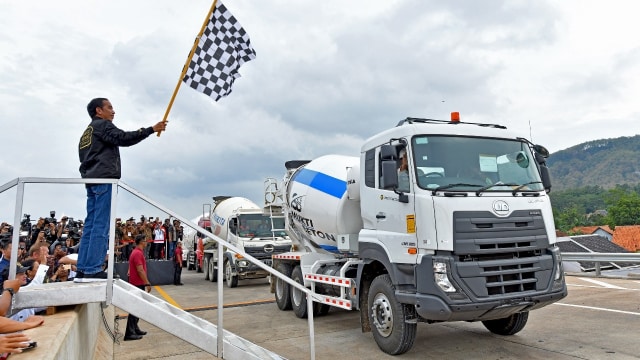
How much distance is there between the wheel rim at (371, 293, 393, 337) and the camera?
5863 mm

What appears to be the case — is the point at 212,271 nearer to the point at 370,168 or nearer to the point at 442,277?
the point at 370,168

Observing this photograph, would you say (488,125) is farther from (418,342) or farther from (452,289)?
(418,342)

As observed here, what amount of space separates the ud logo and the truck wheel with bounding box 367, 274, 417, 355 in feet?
5.51

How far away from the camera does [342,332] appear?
7.35 m

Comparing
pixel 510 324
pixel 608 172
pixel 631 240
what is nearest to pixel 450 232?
pixel 510 324

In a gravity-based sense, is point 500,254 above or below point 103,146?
below

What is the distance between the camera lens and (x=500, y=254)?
17.6 ft

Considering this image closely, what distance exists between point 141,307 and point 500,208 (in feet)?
14.0

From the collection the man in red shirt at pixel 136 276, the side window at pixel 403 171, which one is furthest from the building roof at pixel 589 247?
the man in red shirt at pixel 136 276

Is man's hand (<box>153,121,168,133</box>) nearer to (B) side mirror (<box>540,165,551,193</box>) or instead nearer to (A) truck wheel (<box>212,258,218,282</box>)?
(B) side mirror (<box>540,165,551,193</box>)

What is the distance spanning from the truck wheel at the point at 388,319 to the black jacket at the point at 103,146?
365 centimetres

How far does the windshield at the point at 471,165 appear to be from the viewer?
18.2ft

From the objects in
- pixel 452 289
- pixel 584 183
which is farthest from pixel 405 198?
pixel 584 183

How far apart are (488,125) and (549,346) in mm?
3178
